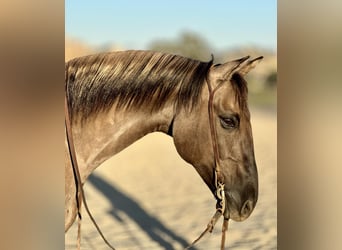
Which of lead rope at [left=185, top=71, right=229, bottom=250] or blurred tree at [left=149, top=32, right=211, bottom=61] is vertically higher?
blurred tree at [left=149, top=32, right=211, bottom=61]

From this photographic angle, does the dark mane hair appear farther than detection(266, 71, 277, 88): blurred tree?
No

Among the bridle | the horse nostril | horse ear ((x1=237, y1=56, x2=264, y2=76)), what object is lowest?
the horse nostril

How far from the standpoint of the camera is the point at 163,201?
153cm

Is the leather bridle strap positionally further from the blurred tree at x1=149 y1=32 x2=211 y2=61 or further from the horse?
the blurred tree at x1=149 y1=32 x2=211 y2=61

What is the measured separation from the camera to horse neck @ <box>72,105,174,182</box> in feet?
4.55

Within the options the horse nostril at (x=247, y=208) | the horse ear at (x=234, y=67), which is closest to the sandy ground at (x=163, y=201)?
the horse nostril at (x=247, y=208)

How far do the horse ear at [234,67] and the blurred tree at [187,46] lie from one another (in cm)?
8

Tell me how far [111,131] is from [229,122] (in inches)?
13.7

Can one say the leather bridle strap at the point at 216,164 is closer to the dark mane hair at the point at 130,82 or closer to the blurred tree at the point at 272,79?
the dark mane hair at the point at 130,82

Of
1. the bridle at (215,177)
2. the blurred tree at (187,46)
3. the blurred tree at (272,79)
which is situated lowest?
the bridle at (215,177)

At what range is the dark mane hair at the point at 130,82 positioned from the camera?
1.37 meters

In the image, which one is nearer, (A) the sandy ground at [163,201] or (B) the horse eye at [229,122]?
(B) the horse eye at [229,122]

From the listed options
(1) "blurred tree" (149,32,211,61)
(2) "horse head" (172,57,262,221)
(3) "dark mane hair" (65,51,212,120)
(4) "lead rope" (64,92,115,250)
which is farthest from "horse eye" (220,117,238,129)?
(4) "lead rope" (64,92,115,250)
